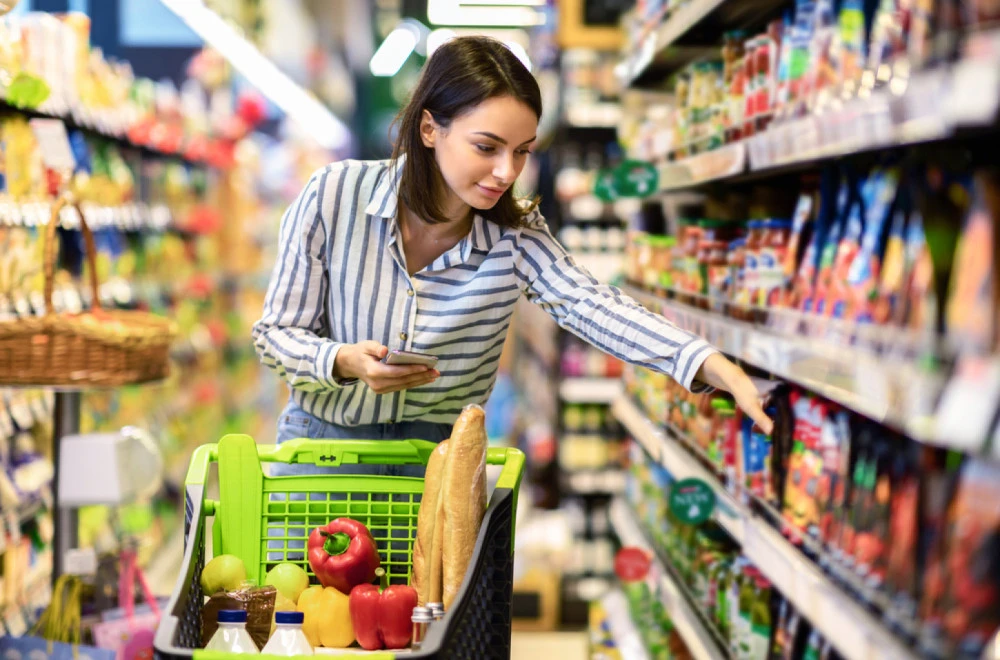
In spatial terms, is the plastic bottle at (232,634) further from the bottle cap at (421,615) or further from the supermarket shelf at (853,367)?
the supermarket shelf at (853,367)

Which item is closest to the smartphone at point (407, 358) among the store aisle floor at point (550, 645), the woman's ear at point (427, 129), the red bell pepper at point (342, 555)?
the red bell pepper at point (342, 555)

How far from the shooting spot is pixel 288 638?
155 cm

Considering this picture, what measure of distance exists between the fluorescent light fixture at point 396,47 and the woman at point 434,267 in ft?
46.3

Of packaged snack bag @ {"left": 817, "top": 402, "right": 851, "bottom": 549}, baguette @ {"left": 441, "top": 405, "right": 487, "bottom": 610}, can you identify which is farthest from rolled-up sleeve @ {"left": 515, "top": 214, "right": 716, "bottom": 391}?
baguette @ {"left": 441, "top": 405, "right": 487, "bottom": 610}

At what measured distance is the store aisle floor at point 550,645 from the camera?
15.4 feet

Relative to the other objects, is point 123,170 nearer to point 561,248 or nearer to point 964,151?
point 561,248

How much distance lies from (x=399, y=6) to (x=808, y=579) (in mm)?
15910

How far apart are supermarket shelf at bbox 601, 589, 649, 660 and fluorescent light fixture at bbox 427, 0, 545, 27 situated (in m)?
6.69

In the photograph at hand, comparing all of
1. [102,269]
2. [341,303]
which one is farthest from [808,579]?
[102,269]

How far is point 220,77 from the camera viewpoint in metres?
8.34

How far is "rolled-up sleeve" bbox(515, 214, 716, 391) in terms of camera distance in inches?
76.0

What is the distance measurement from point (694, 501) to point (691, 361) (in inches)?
29.8

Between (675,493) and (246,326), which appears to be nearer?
(675,493)

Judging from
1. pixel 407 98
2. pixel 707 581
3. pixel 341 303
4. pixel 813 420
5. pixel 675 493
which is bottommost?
pixel 707 581
